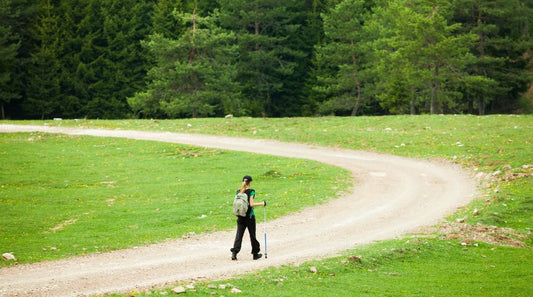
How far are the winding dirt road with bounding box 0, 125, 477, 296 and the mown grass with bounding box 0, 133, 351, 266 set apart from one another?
1.13 meters

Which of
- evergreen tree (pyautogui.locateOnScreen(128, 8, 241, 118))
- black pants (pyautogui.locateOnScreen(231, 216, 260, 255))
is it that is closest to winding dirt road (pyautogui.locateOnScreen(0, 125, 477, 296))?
black pants (pyautogui.locateOnScreen(231, 216, 260, 255))

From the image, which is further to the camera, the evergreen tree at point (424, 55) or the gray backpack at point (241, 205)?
the evergreen tree at point (424, 55)

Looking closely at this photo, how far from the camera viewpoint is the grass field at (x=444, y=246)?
15.0m

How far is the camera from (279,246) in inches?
735

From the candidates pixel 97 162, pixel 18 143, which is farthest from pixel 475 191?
pixel 18 143

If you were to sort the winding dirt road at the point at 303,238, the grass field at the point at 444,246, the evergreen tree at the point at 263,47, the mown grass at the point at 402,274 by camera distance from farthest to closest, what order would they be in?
the evergreen tree at the point at 263,47
the winding dirt road at the point at 303,238
the grass field at the point at 444,246
the mown grass at the point at 402,274

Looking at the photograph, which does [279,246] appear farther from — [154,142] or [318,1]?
[318,1]

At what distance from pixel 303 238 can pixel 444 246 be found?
4216mm

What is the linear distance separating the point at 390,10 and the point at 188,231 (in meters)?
50.6

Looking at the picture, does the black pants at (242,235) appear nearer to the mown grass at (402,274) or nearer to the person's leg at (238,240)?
the person's leg at (238,240)

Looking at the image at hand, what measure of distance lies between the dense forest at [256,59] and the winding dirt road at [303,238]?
2726cm

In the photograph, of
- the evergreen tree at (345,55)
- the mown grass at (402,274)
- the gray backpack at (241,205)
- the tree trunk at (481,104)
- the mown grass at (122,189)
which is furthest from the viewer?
the evergreen tree at (345,55)

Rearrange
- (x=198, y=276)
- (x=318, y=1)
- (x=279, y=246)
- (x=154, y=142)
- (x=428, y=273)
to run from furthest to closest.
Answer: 1. (x=318, y=1)
2. (x=154, y=142)
3. (x=279, y=246)
4. (x=428, y=273)
5. (x=198, y=276)

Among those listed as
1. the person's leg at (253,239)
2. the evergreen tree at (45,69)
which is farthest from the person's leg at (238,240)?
the evergreen tree at (45,69)
